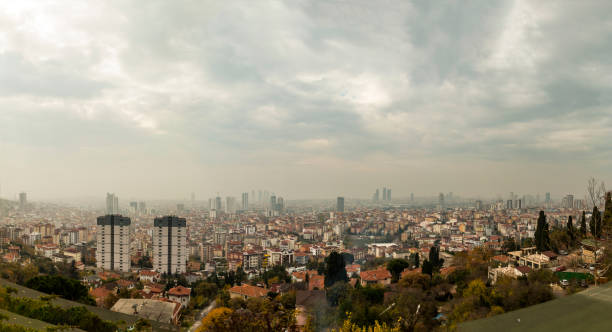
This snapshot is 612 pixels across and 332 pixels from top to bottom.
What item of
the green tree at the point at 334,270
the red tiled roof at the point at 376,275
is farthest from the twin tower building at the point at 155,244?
the red tiled roof at the point at 376,275

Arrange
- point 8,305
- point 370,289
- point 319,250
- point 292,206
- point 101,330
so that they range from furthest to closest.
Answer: point 292,206
point 319,250
point 370,289
point 101,330
point 8,305

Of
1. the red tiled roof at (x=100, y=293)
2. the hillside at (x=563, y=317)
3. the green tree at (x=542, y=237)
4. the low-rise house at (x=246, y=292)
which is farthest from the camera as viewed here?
the red tiled roof at (x=100, y=293)

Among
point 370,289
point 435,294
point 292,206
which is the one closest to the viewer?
point 370,289

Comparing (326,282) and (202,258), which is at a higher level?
(326,282)

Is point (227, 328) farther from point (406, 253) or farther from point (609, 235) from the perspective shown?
point (406, 253)

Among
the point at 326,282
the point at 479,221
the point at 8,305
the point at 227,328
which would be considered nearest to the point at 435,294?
the point at 326,282

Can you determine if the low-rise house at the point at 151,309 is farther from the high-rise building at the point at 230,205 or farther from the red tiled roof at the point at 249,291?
the high-rise building at the point at 230,205
